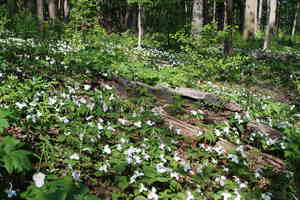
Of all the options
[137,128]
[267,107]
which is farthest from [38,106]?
[267,107]

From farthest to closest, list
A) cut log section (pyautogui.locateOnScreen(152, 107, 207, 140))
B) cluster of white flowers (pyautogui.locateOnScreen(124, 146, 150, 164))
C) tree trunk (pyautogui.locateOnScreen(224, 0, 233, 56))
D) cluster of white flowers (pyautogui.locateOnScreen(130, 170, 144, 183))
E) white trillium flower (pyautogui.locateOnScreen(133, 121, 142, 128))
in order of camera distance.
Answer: tree trunk (pyautogui.locateOnScreen(224, 0, 233, 56))
cut log section (pyautogui.locateOnScreen(152, 107, 207, 140))
white trillium flower (pyautogui.locateOnScreen(133, 121, 142, 128))
cluster of white flowers (pyautogui.locateOnScreen(124, 146, 150, 164))
cluster of white flowers (pyautogui.locateOnScreen(130, 170, 144, 183))

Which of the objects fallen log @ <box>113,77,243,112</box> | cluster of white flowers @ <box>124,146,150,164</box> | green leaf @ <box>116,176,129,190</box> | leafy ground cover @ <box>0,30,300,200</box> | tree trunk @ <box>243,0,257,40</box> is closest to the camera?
leafy ground cover @ <box>0,30,300,200</box>

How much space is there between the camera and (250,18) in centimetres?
1633

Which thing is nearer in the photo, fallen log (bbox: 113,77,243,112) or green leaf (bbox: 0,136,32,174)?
green leaf (bbox: 0,136,32,174)

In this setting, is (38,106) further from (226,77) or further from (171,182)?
(226,77)

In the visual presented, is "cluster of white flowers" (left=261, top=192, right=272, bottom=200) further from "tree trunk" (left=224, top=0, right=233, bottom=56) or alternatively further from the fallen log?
"tree trunk" (left=224, top=0, right=233, bottom=56)

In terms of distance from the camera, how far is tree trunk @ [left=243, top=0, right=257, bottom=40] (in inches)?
615

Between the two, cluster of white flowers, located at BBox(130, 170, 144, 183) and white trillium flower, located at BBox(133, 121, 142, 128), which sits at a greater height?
white trillium flower, located at BBox(133, 121, 142, 128)

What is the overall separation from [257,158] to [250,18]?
13.8 meters

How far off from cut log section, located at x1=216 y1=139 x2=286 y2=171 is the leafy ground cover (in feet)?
0.40

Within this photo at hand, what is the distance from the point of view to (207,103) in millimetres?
6262

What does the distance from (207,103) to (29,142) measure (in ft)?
12.8

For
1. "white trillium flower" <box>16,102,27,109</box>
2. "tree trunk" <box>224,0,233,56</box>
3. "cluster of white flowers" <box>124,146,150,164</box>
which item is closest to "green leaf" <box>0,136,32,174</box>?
"cluster of white flowers" <box>124,146,150,164</box>

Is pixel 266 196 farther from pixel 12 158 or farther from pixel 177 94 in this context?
pixel 177 94
